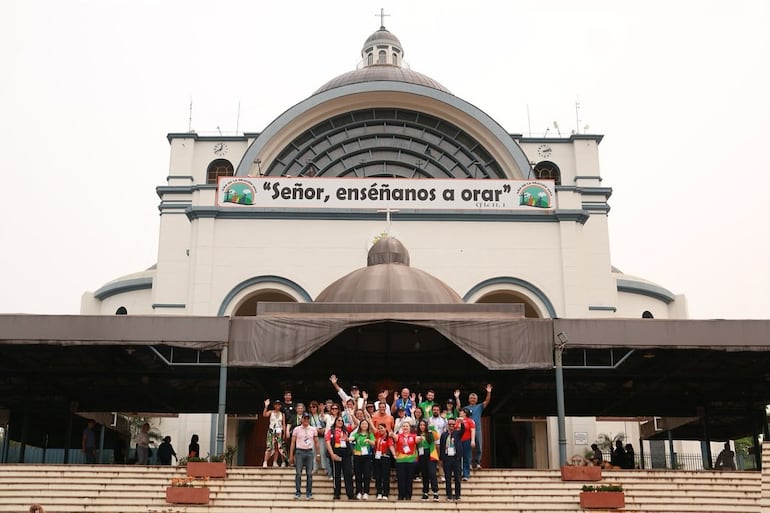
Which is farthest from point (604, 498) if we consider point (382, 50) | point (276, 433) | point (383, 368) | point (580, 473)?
point (382, 50)

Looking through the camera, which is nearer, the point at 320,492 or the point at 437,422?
the point at 437,422

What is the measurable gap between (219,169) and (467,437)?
843 inches

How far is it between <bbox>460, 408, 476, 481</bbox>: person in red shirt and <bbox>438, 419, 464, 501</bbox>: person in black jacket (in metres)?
0.41

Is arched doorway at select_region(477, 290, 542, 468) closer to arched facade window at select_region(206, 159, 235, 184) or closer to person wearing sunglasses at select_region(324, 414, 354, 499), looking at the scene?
arched facade window at select_region(206, 159, 235, 184)

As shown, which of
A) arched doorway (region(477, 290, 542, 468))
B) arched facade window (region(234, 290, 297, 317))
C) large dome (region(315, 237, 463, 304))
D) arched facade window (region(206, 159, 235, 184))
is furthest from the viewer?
arched facade window (region(206, 159, 235, 184))

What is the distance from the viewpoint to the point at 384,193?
28859 mm

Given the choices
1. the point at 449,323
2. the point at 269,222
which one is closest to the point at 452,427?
the point at 449,323

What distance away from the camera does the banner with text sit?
2873 cm

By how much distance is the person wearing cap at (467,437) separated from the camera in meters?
15.5

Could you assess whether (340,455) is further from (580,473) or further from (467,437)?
(580,473)

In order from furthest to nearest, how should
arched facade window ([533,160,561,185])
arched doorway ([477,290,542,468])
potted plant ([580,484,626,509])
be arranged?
arched facade window ([533,160,561,185]), arched doorway ([477,290,542,468]), potted plant ([580,484,626,509])

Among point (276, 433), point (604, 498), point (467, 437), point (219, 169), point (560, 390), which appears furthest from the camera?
point (219, 169)

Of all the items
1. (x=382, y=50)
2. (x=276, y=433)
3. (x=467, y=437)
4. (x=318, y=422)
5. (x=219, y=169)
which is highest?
(x=382, y=50)

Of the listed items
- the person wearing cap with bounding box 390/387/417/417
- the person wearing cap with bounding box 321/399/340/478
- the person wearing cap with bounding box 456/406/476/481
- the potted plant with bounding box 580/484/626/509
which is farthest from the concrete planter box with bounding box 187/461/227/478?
the potted plant with bounding box 580/484/626/509
